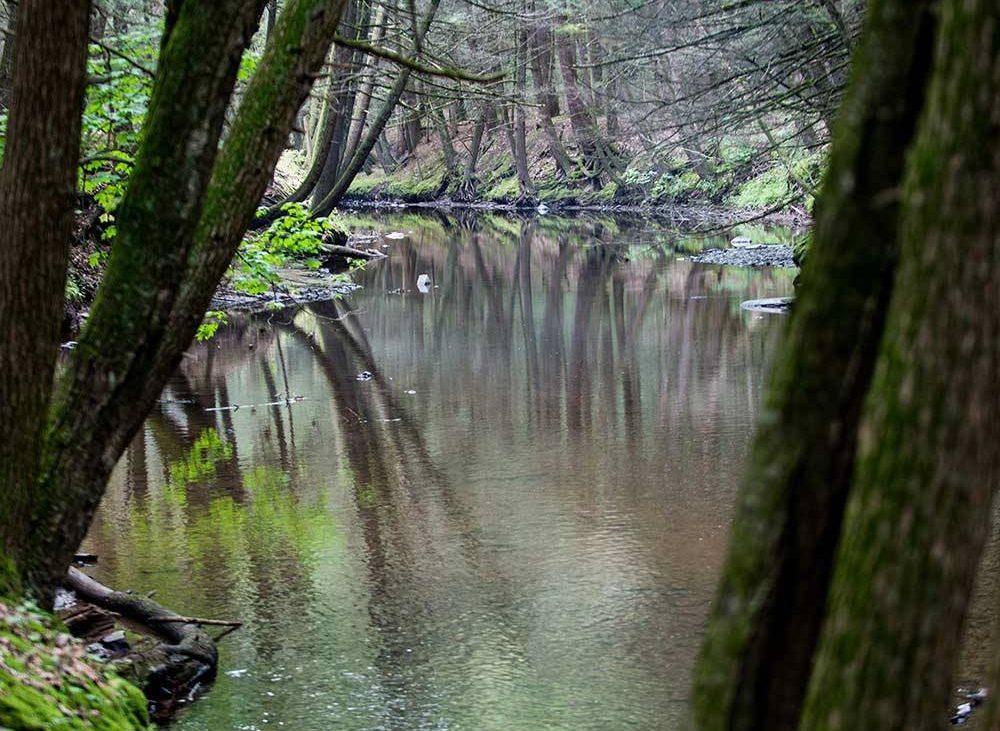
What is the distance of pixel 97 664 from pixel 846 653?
190 inches

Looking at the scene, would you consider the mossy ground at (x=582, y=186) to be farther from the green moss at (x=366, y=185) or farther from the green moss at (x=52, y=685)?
the green moss at (x=52, y=685)

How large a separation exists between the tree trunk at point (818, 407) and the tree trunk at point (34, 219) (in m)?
3.79

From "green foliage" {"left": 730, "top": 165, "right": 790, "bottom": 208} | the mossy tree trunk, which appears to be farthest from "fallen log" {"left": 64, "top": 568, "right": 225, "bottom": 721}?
"green foliage" {"left": 730, "top": 165, "right": 790, "bottom": 208}

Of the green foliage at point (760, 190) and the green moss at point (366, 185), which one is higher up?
the green moss at point (366, 185)

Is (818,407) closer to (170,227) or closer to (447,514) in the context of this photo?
(170,227)

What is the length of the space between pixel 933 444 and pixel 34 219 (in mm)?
4272

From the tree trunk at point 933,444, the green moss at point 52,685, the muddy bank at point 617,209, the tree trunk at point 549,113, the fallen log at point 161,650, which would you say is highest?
the tree trunk at point 549,113

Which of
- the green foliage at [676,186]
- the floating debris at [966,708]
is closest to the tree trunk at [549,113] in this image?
the green foliage at [676,186]

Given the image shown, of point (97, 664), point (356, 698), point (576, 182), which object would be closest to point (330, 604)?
point (356, 698)

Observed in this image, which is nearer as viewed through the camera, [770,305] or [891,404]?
[891,404]

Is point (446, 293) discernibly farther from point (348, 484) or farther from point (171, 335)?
point (171, 335)

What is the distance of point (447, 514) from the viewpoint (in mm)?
11586

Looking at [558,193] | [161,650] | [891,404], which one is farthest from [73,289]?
[558,193]

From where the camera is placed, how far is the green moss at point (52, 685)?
5.20 meters
